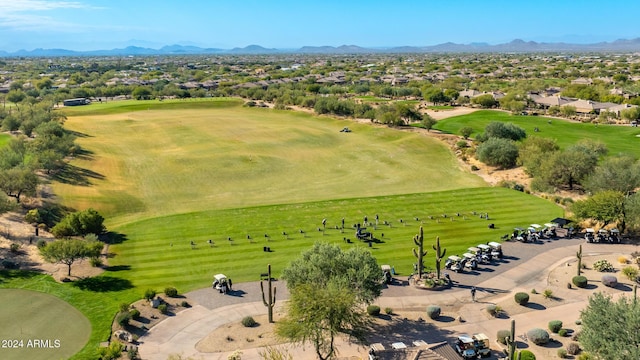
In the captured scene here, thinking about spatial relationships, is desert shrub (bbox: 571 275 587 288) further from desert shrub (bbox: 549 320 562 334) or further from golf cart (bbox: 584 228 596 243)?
golf cart (bbox: 584 228 596 243)

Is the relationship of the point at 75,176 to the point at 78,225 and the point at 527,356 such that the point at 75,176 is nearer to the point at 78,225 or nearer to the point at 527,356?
the point at 78,225

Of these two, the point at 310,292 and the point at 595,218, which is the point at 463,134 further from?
the point at 310,292

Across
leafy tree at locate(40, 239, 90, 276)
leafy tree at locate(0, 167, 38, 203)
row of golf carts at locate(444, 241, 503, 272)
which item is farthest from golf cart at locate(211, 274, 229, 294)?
leafy tree at locate(0, 167, 38, 203)

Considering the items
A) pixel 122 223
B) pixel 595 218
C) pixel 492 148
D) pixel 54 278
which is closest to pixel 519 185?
pixel 492 148

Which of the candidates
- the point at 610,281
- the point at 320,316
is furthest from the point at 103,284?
the point at 610,281

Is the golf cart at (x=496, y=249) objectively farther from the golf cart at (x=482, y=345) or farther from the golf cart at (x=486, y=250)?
the golf cart at (x=482, y=345)
